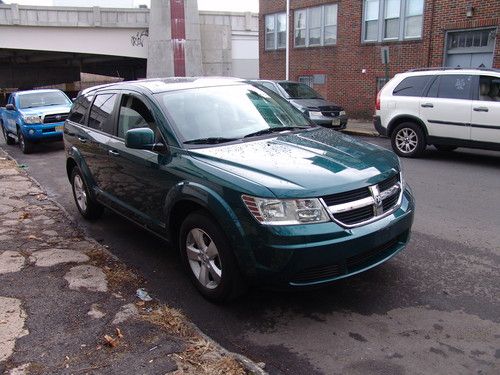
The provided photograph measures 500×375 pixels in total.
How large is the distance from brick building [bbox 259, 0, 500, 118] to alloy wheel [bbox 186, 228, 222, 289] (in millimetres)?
12540

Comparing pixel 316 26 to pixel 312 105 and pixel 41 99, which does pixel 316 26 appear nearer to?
pixel 312 105

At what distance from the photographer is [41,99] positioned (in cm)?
1440

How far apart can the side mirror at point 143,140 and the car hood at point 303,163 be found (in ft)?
1.32

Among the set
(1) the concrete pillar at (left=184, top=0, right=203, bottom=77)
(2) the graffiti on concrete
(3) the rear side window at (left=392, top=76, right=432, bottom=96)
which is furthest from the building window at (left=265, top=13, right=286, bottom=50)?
(3) the rear side window at (left=392, top=76, right=432, bottom=96)

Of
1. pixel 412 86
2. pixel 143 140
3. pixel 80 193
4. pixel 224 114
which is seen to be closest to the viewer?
pixel 143 140

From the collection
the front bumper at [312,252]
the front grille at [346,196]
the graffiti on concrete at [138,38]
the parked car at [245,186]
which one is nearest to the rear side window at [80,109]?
the parked car at [245,186]

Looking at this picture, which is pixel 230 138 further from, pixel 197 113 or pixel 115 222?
pixel 115 222

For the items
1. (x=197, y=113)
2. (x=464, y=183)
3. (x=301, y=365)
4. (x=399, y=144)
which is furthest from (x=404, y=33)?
(x=301, y=365)

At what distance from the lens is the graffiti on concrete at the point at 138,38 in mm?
31750

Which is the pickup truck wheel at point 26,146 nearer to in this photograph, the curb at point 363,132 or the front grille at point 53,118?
the front grille at point 53,118

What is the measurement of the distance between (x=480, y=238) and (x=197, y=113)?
3.36 m

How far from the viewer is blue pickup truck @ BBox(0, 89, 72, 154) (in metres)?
13.1

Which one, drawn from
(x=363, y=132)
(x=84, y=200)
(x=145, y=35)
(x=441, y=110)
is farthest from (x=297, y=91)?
(x=145, y=35)

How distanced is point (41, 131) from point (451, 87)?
10.3m
